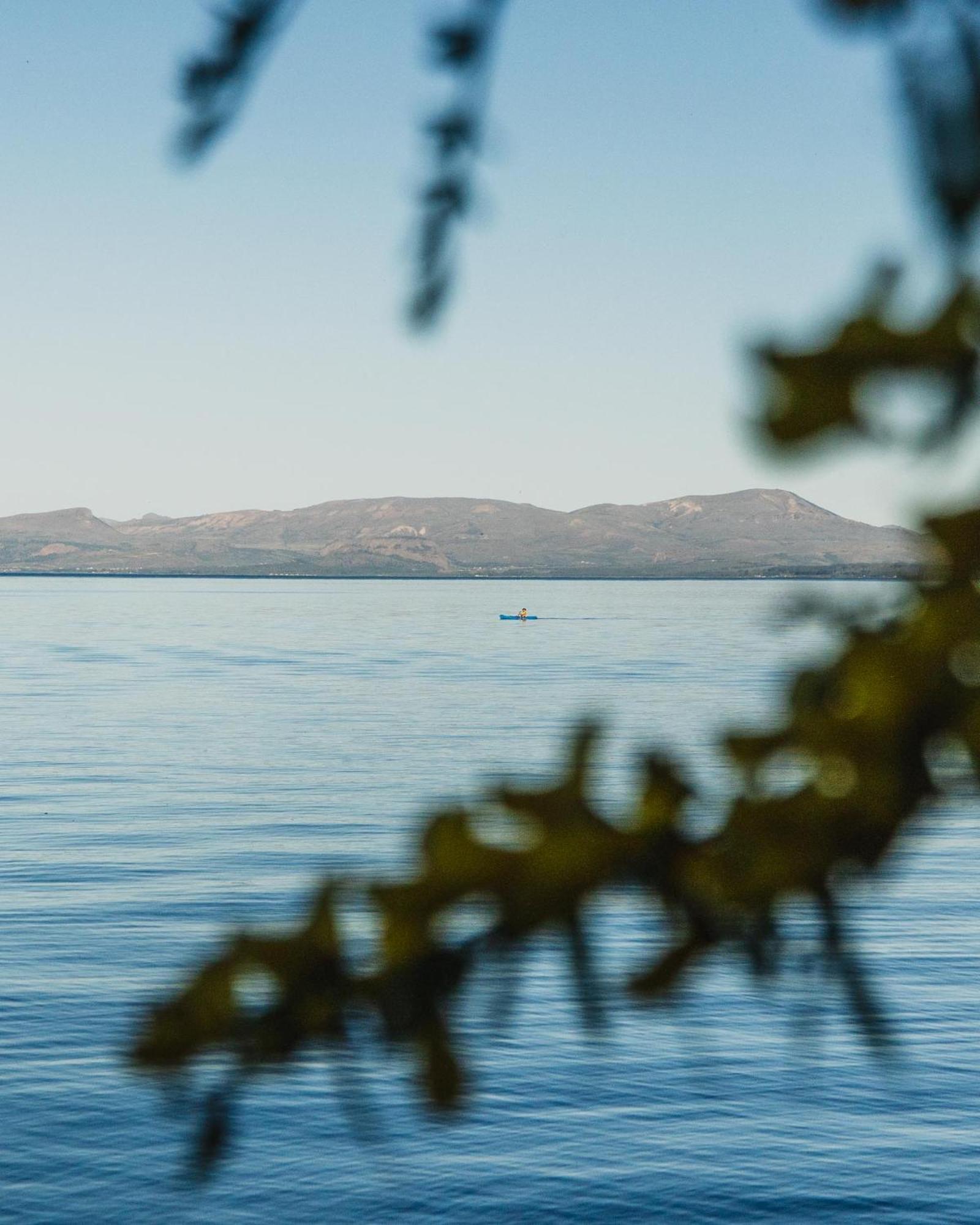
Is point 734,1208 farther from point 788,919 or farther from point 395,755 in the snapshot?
point 395,755

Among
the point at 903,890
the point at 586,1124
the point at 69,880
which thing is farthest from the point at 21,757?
the point at 586,1124

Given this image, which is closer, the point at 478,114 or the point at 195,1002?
the point at 195,1002

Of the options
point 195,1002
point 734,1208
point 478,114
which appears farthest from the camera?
point 734,1208

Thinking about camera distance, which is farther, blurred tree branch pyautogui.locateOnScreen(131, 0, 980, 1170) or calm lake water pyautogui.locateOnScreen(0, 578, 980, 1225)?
calm lake water pyautogui.locateOnScreen(0, 578, 980, 1225)

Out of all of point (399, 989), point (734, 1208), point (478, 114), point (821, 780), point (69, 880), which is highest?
point (478, 114)

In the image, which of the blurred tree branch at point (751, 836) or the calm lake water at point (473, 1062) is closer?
the blurred tree branch at point (751, 836)

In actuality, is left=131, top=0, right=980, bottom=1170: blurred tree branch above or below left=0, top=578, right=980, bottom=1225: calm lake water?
above

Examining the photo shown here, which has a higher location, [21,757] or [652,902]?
[652,902]

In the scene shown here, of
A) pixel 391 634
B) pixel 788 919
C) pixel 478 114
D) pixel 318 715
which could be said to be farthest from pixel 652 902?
pixel 391 634

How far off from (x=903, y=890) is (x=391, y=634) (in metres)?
102

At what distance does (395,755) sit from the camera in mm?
48469

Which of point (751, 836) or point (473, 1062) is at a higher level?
point (751, 836)

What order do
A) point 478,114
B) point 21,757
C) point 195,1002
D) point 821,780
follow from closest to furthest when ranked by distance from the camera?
point 821,780, point 195,1002, point 478,114, point 21,757

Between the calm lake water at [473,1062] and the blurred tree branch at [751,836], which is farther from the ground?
the blurred tree branch at [751,836]
